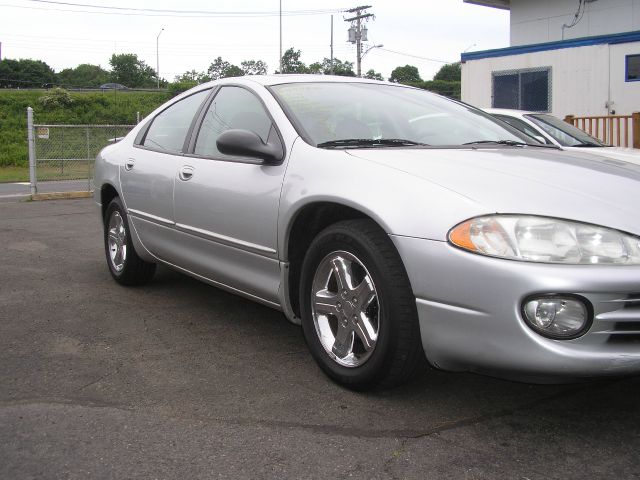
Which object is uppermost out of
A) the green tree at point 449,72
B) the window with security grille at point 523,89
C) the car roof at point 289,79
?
the green tree at point 449,72

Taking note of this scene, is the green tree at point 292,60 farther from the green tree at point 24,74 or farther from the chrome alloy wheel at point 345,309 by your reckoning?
the chrome alloy wheel at point 345,309

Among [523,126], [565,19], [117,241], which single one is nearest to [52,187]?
[523,126]

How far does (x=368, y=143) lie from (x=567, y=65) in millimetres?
13088

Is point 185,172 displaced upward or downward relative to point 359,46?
downward

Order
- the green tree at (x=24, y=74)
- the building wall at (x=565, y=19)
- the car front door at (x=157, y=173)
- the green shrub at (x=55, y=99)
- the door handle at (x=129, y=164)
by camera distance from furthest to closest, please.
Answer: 1. the green tree at (x=24, y=74)
2. the green shrub at (x=55, y=99)
3. the building wall at (x=565, y=19)
4. the door handle at (x=129, y=164)
5. the car front door at (x=157, y=173)

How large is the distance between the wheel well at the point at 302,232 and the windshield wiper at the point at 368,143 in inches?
13.0

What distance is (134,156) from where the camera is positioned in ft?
16.7

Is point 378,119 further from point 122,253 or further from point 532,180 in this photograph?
point 122,253

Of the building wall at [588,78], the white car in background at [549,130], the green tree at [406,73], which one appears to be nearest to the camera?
the white car in background at [549,130]

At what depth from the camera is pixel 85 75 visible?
99.7 metres

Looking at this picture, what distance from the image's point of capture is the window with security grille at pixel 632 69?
14312 mm

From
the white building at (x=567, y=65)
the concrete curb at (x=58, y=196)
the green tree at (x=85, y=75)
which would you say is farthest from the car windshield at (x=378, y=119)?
the green tree at (x=85, y=75)

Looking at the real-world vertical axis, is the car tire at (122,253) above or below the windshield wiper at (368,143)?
below

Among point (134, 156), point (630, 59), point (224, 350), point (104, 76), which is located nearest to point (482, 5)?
point (630, 59)
